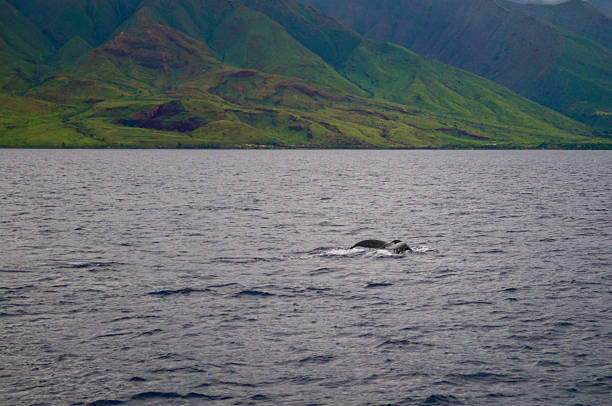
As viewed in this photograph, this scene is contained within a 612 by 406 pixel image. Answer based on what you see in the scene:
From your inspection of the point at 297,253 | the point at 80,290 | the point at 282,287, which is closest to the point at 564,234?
the point at 297,253

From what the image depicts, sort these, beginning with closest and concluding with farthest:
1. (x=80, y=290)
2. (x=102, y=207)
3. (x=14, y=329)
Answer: (x=14, y=329)
(x=80, y=290)
(x=102, y=207)

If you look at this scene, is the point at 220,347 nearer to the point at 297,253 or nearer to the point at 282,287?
the point at 282,287

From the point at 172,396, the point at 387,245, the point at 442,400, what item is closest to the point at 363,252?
the point at 387,245

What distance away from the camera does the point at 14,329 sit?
30.4 meters

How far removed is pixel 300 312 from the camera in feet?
112

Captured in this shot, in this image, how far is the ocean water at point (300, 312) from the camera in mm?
23953

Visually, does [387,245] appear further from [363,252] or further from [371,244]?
[363,252]

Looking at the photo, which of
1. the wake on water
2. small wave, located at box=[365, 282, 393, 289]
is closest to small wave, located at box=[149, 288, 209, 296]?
small wave, located at box=[365, 282, 393, 289]

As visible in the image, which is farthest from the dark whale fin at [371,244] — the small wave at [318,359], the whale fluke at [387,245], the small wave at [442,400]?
the small wave at [442,400]

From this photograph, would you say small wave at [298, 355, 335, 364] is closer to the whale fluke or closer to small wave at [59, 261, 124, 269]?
small wave at [59, 261, 124, 269]

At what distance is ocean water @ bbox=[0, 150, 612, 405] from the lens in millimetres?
23953

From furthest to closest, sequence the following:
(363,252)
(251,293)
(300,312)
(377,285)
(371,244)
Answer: (371,244)
(363,252)
(377,285)
(251,293)
(300,312)

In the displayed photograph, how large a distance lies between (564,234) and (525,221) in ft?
39.1

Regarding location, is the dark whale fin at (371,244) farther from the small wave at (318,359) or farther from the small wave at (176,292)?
the small wave at (318,359)
